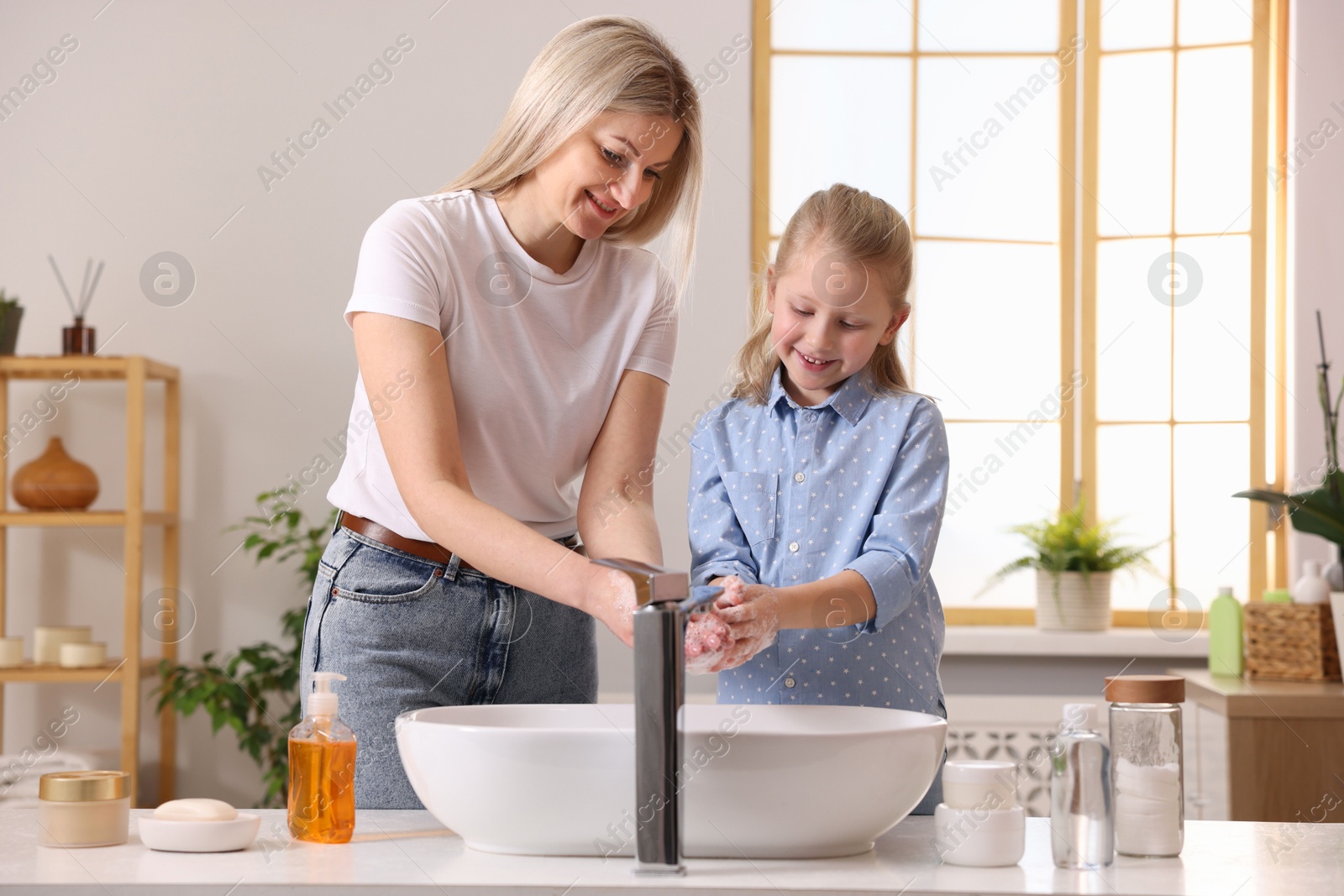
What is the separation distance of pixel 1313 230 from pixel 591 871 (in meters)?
2.86

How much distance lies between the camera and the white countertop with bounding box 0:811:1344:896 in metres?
0.75


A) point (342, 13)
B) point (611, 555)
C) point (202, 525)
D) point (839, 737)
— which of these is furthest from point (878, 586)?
point (342, 13)

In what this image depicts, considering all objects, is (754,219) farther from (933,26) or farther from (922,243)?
(933,26)

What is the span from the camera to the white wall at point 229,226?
2914 mm

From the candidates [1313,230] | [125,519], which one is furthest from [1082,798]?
[1313,230]

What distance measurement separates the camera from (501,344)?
1.19m

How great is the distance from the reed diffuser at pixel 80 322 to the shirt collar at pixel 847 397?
2006 millimetres

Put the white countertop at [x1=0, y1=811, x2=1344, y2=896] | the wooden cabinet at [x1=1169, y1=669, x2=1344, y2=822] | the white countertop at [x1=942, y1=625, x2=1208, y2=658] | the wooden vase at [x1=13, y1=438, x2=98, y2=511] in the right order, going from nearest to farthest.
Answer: the white countertop at [x1=0, y1=811, x2=1344, y2=896]
the wooden cabinet at [x1=1169, y1=669, x2=1344, y2=822]
the wooden vase at [x1=13, y1=438, x2=98, y2=511]
the white countertop at [x1=942, y1=625, x2=1208, y2=658]

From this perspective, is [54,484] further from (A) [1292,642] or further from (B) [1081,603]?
(A) [1292,642]

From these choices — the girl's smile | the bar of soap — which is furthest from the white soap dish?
the girl's smile

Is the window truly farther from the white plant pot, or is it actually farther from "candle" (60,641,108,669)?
"candle" (60,641,108,669)

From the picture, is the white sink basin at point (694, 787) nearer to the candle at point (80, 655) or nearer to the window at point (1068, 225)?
the candle at point (80, 655)

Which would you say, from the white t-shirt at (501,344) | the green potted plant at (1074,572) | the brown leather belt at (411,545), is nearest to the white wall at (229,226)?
the green potted plant at (1074,572)

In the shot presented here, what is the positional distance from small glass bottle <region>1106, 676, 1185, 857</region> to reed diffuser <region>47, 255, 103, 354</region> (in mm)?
2552
